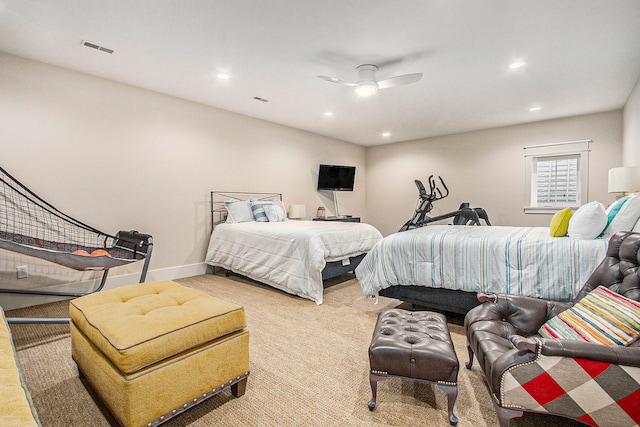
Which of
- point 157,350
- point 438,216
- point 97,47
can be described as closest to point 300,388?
point 157,350

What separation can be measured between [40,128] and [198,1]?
96.2 inches

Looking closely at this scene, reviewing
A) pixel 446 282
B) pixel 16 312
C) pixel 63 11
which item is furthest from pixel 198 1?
pixel 16 312

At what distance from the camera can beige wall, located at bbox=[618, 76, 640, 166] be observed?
149 inches

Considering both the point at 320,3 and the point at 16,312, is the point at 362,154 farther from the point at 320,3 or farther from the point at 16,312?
the point at 16,312

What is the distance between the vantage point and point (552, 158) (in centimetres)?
567

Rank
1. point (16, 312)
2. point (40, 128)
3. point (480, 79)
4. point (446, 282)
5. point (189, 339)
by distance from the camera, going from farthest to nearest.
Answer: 1. point (480, 79)
2. point (40, 128)
3. point (16, 312)
4. point (446, 282)
5. point (189, 339)

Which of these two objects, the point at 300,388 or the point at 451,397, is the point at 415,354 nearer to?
the point at 451,397

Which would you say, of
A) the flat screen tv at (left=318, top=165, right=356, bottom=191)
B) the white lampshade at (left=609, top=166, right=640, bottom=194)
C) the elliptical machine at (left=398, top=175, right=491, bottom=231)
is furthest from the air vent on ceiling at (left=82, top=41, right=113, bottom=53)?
the white lampshade at (left=609, top=166, right=640, bottom=194)

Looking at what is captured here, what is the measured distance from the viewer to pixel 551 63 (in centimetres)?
328

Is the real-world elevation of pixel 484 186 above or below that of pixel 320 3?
below

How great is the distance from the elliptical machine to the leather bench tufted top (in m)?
4.19

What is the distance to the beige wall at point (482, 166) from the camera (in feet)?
16.9

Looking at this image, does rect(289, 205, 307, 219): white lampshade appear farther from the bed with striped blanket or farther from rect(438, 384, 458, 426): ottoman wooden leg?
rect(438, 384, 458, 426): ottoman wooden leg

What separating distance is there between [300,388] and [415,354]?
777 mm
